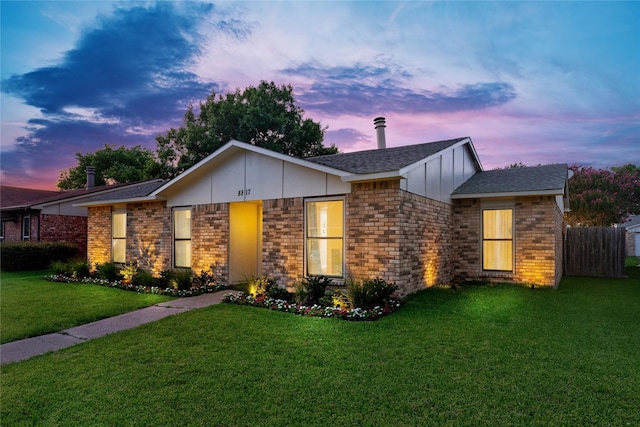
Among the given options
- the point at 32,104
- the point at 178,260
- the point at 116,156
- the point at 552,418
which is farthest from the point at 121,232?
the point at 116,156

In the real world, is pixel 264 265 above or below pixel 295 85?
below

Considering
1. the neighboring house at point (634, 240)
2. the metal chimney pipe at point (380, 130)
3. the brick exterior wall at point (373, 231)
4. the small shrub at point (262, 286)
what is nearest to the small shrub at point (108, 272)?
the small shrub at point (262, 286)

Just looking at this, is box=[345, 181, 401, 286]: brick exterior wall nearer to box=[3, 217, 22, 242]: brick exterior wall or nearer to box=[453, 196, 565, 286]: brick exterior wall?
box=[453, 196, 565, 286]: brick exterior wall

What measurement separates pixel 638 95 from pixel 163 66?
19.9 meters

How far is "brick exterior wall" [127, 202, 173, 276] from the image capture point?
11.8 m

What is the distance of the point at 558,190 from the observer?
9.10 meters

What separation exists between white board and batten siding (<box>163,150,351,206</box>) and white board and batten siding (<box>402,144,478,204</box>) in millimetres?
1686

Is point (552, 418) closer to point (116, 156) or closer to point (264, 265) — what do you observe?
point (264, 265)

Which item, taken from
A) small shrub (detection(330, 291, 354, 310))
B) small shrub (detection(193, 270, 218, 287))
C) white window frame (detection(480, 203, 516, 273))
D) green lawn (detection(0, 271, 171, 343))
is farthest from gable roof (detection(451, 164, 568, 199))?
green lawn (detection(0, 271, 171, 343))

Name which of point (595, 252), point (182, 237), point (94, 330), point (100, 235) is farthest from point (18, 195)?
point (595, 252)

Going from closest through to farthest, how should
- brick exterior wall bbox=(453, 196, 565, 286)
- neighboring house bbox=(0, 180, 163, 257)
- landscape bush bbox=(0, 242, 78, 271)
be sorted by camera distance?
brick exterior wall bbox=(453, 196, 565, 286) < landscape bush bbox=(0, 242, 78, 271) < neighboring house bbox=(0, 180, 163, 257)

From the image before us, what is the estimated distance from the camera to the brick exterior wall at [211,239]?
1043cm

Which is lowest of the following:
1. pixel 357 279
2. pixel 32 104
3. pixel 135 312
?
pixel 135 312

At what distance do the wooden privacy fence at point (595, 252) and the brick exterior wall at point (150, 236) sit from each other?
14967mm
